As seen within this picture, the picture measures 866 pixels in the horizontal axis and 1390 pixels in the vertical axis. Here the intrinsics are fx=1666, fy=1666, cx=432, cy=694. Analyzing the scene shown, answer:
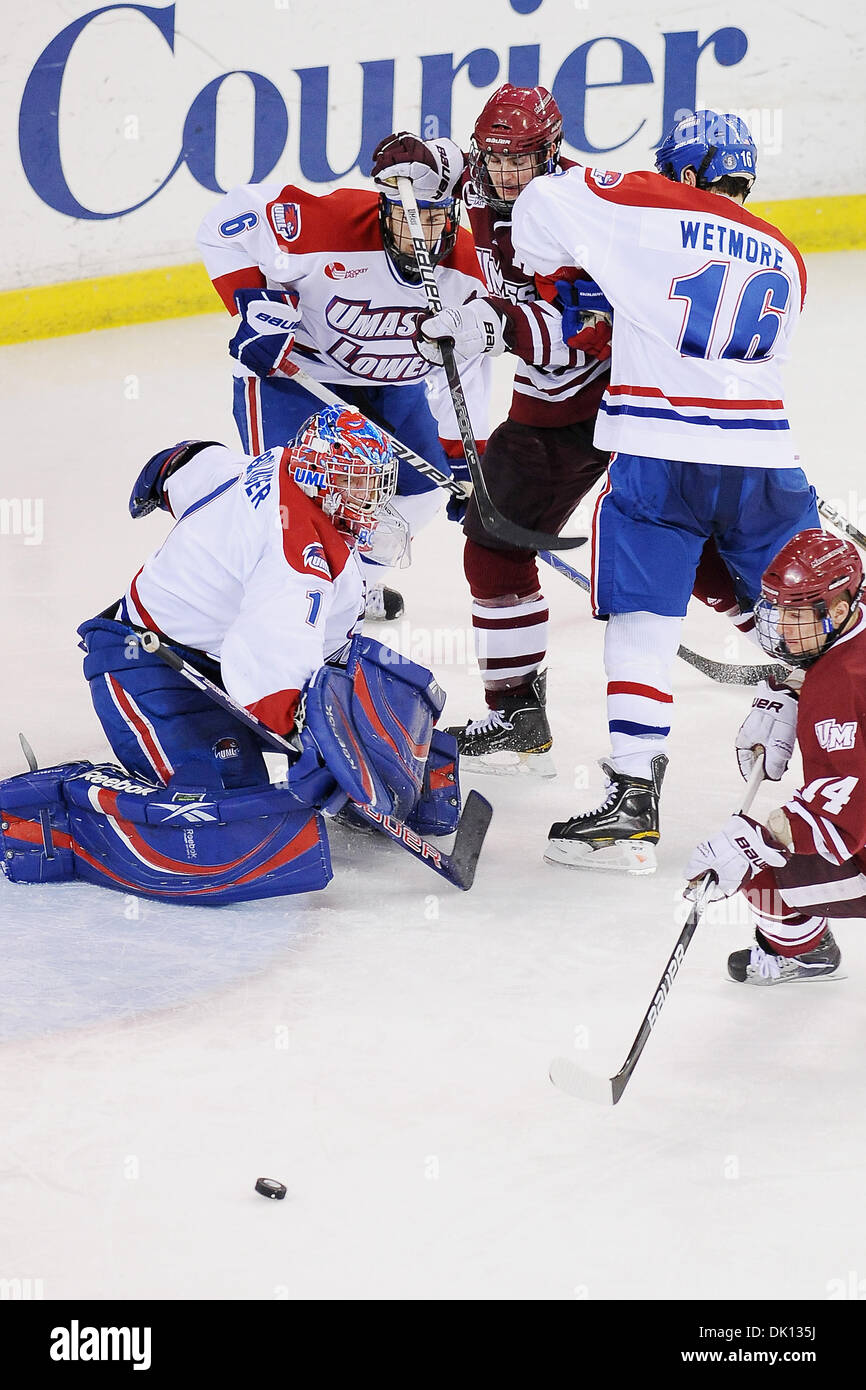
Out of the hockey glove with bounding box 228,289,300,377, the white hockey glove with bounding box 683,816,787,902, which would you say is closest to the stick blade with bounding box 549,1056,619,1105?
the white hockey glove with bounding box 683,816,787,902

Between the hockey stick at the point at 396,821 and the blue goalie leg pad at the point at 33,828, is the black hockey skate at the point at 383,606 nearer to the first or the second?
the hockey stick at the point at 396,821

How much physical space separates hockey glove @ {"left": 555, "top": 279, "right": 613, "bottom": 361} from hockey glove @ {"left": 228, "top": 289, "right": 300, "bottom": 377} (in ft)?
2.23

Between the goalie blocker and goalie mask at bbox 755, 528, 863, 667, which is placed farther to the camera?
the goalie blocker

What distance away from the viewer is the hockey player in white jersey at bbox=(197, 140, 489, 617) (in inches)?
132

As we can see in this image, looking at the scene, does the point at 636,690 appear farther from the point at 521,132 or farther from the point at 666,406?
the point at 521,132

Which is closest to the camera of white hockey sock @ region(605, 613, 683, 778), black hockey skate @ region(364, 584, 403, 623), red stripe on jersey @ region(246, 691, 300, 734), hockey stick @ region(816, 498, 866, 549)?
red stripe on jersey @ region(246, 691, 300, 734)

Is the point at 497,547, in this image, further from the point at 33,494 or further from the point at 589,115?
the point at 589,115

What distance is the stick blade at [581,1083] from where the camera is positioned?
2078 millimetres

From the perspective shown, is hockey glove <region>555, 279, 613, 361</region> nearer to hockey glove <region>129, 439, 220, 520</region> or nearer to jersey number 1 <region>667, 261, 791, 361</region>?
jersey number 1 <region>667, 261, 791, 361</region>

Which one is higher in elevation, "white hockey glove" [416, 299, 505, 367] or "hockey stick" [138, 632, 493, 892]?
"white hockey glove" [416, 299, 505, 367]

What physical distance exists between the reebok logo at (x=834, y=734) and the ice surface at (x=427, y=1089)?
43cm

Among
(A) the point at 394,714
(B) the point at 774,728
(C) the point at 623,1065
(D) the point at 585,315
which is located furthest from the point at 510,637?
(C) the point at 623,1065

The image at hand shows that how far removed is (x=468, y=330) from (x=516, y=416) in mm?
193
